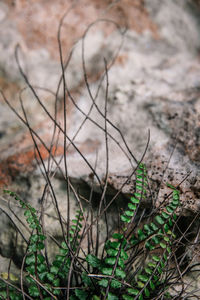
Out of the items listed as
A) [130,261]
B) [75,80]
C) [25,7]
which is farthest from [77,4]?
[130,261]

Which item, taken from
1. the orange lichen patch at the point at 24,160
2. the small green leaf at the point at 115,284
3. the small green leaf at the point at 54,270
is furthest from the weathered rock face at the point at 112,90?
the small green leaf at the point at 115,284

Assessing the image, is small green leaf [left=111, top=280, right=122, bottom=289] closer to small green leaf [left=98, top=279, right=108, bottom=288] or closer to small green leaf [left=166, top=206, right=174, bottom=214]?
small green leaf [left=98, top=279, right=108, bottom=288]

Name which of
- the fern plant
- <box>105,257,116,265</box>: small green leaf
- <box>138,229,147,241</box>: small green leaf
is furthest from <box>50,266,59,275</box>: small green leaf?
<box>138,229,147,241</box>: small green leaf

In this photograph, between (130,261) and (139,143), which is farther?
(139,143)

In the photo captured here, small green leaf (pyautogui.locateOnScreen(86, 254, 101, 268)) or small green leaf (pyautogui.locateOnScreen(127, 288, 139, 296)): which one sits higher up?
small green leaf (pyautogui.locateOnScreen(86, 254, 101, 268))

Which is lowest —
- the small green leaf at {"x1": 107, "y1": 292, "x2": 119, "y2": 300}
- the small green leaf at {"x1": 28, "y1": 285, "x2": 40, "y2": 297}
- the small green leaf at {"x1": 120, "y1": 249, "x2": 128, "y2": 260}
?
the small green leaf at {"x1": 28, "y1": 285, "x2": 40, "y2": 297}

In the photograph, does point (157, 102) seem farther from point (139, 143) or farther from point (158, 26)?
point (158, 26)

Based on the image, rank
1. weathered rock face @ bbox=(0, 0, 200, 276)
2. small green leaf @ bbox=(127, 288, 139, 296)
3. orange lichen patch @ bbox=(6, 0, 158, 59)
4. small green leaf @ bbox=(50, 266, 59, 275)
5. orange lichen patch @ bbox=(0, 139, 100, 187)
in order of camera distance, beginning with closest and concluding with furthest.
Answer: small green leaf @ bbox=(127, 288, 139, 296), small green leaf @ bbox=(50, 266, 59, 275), weathered rock face @ bbox=(0, 0, 200, 276), orange lichen patch @ bbox=(0, 139, 100, 187), orange lichen patch @ bbox=(6, 0, 158, 59)
